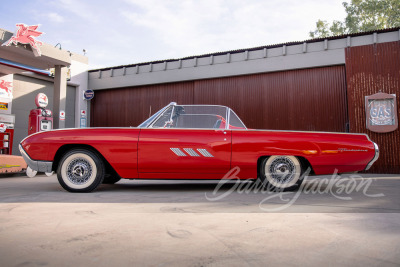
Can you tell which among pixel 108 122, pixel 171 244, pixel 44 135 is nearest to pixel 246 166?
pixel 171 244

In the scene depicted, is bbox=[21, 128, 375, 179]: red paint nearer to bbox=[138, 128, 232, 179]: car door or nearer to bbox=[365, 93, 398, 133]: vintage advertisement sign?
bbox=[138, 128, 232, 179]: car door

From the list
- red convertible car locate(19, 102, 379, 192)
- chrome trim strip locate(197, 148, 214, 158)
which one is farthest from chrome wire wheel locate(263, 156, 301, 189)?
chrome trim strip locate(197, 148, 214, 158)

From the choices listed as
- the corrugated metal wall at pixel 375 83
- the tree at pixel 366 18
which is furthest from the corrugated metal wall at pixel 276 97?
the tree at pixel 366 18

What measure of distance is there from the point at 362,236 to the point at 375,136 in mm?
9412

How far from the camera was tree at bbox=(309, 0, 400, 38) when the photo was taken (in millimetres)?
26281

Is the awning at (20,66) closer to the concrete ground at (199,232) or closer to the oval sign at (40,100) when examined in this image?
the oval sign at (40,100)

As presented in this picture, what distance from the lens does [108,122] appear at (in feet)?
52.9

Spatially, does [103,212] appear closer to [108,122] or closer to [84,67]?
[108,122]

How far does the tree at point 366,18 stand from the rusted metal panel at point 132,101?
21586 mm

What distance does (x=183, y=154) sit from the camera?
14.9 ft

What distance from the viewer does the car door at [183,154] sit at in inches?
179

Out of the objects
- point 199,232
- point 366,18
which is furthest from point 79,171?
point 366,18

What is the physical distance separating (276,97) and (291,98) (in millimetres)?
579

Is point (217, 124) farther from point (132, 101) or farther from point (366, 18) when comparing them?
point (366, 18)
